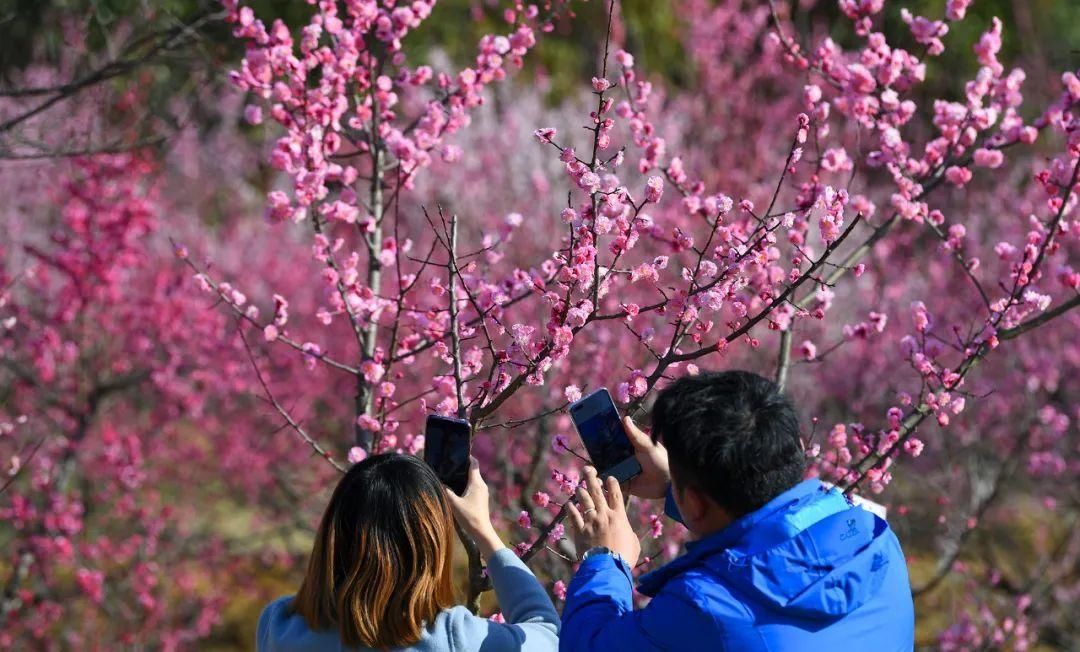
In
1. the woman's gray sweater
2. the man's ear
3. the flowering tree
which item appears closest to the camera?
the man's ear

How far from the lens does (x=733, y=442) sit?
1705 millimetres

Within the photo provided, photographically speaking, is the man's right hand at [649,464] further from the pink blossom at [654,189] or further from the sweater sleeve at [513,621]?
the pink blossom at [654,189]

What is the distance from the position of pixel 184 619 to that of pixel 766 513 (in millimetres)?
6056

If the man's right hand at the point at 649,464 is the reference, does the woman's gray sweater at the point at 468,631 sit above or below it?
below

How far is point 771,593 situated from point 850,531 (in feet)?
0.63

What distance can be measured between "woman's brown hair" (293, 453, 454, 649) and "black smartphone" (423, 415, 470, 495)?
0.23m

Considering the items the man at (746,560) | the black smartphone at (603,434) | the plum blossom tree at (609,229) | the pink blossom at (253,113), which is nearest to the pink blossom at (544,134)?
the plum blossom tree at (609,229)

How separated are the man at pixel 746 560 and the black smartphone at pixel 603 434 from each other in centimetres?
15

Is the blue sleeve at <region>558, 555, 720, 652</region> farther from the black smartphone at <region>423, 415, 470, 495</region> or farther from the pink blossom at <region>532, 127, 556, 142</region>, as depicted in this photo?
the pink blossom at <region>532, 127, 556, 142</region>

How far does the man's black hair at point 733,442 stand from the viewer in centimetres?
170

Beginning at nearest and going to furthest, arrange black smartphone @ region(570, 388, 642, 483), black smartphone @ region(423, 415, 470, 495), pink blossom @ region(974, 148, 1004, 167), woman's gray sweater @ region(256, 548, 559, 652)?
woman's gray sweater @ region(256, 548, 559, 652) → black smartphone @ region(570, 388, 642, 483) → black smartphone @ region(423, 415, 470, 495) → pink blossom @ region(974, 148, 1004, 167)

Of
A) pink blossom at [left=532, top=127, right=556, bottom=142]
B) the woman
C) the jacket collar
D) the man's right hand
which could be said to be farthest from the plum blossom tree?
the jacket collar

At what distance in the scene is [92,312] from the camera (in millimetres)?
6082

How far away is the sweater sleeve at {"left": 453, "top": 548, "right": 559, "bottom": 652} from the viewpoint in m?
1.85
